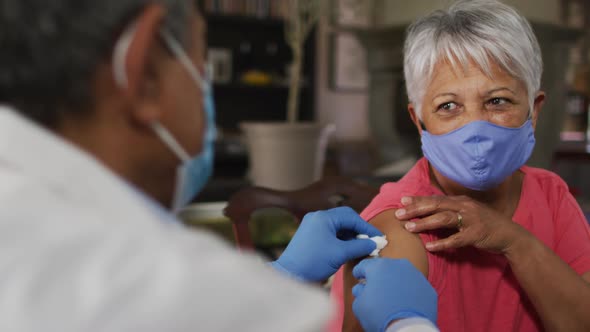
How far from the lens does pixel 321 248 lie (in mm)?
971

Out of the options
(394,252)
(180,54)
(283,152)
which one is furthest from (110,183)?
(283,152)

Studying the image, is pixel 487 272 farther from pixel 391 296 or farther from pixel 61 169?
pixel 61 169

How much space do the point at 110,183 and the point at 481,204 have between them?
78cm

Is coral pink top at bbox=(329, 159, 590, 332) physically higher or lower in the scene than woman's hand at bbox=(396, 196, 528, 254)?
lower

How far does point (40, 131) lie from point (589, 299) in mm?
983

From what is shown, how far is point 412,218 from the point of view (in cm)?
108

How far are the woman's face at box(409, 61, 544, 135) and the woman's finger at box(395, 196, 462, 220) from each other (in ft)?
0.58

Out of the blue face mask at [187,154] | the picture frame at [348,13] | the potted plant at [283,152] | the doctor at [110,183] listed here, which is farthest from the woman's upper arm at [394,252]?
the picture frame at [348,13]

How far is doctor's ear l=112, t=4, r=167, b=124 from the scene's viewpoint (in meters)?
0.47

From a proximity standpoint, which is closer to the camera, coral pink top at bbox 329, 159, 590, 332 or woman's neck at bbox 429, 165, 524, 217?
coral pink top at bbox 329, 159, 590, 332

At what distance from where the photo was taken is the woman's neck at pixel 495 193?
1.22 m

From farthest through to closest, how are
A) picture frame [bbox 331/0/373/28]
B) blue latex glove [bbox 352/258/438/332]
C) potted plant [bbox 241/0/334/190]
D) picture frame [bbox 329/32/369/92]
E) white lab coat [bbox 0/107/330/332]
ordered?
picture frame [bbox 329/32/369/92], picture frame [bbox 331/0/373/28], potted plant [bbox 241/0/334/190], blue latex glove [bbox 352/258/438/332], white lab coat [bbox 0/107/330/332]

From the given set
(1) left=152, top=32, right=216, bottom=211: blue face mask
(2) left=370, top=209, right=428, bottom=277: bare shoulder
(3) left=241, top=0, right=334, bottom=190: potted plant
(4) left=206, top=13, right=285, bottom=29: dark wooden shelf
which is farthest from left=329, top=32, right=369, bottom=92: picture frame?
(1) left=152, top=32, right=216, bottom=211: blue face mask

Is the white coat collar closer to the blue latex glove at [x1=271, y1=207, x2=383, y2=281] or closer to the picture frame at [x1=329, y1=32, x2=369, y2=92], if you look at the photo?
the blue latex glove at [x1=271, y1=207, x2=383, y2=281]
